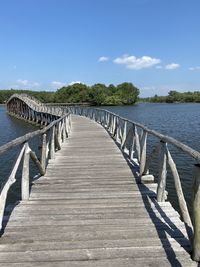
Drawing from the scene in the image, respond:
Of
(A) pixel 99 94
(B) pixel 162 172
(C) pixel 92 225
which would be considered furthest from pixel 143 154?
(A) pixel 99 94

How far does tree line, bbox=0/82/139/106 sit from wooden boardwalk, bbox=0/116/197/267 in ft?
389

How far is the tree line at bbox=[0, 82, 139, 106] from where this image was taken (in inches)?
4975

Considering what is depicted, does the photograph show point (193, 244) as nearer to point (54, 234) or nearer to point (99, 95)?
point (54, 234)

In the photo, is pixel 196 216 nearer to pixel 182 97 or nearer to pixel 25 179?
pixel 25 179

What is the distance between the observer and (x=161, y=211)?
5301mm

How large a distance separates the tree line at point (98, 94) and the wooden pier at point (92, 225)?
11840 cm

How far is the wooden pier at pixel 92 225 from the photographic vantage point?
386 centimetres

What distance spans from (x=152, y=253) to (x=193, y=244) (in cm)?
46

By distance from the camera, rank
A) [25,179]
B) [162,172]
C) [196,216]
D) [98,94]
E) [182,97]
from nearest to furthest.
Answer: [196,216] → [162,172] → [25,179] → [98,94] → [182,97]

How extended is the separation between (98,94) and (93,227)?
122186mm

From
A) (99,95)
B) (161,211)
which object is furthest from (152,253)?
(99,95)

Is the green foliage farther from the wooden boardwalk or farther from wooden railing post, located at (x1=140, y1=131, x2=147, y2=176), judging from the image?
the wooden boardwalk

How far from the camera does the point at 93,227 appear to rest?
185 inches

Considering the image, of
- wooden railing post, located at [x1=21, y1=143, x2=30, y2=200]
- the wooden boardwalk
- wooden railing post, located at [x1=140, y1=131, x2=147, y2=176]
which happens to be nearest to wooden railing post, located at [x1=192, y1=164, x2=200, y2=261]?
the wooden boardwalk
